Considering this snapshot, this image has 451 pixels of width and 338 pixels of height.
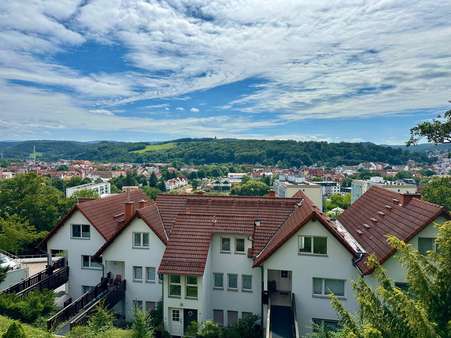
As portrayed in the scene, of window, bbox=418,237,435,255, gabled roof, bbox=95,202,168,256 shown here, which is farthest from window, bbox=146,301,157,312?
window, bbox=418,237,435,255

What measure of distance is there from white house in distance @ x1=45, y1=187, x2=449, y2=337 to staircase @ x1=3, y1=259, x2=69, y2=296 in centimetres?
97

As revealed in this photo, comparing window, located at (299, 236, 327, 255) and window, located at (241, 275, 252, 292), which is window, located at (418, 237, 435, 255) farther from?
Answer: window, located at (241, 275, 252, 292)

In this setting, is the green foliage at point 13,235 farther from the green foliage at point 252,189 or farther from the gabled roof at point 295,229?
the green foliage at point 252,189

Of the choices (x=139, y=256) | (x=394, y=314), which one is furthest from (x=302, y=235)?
(x=394, y=314)

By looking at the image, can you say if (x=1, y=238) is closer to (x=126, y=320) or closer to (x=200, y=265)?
(x=126, y=320)

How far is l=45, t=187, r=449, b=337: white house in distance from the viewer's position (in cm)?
2409

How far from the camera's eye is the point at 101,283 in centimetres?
2839

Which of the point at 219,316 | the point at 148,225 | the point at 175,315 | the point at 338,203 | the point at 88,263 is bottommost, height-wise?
the point at 338,203

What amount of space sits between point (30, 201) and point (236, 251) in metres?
41.2

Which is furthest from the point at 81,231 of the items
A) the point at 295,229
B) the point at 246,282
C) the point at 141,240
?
the point at 295,229

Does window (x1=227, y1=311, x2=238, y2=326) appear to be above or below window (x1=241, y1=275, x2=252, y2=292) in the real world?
below

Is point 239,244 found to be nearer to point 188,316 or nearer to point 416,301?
point 188,316

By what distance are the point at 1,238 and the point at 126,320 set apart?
23574 millimetres

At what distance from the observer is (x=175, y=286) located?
2558 centimetres
